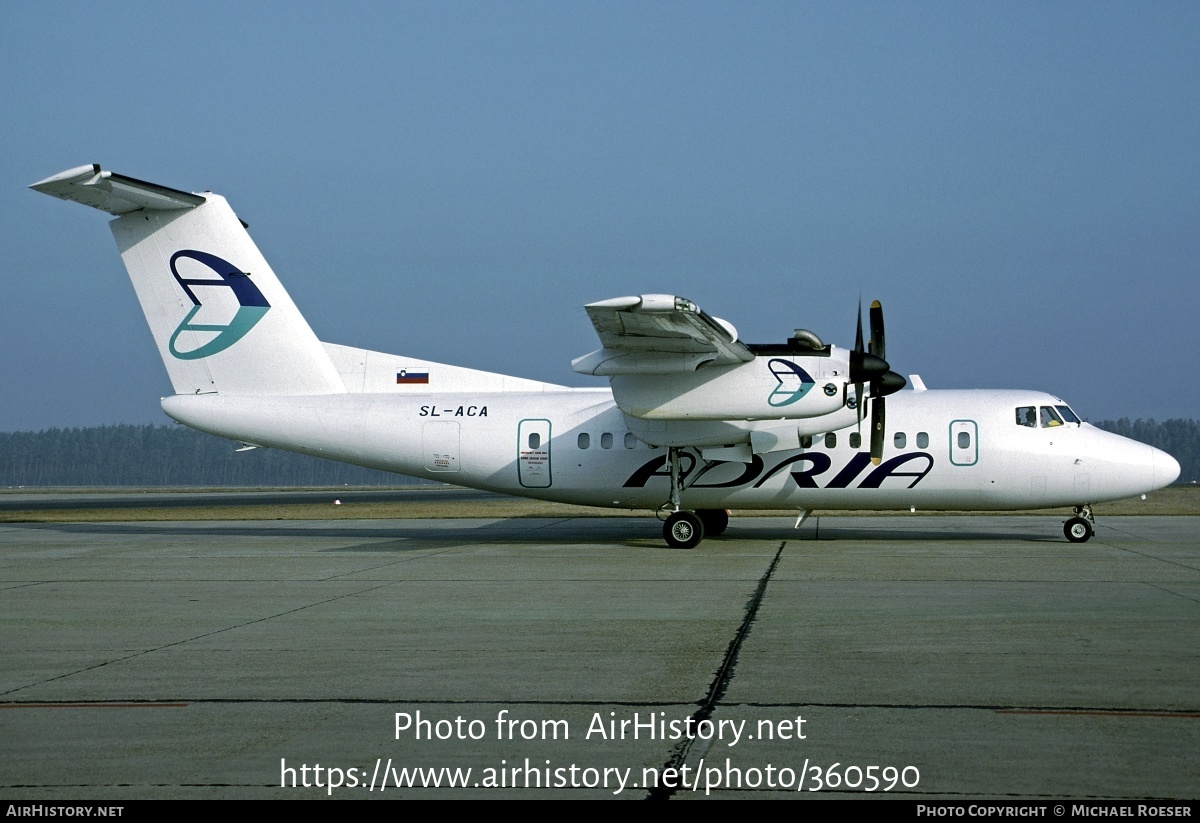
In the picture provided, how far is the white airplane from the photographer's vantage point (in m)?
20.4

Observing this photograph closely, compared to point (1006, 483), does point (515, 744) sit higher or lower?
lower

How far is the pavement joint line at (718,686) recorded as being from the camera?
574 cm

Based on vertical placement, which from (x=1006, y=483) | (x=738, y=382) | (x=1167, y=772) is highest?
(x=738, y=382)

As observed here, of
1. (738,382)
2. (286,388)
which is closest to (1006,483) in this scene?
(738,382)

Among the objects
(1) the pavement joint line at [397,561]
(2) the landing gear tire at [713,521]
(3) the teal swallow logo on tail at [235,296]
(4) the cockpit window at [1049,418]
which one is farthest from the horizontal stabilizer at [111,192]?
(4) the cockpit window at [1049,418]

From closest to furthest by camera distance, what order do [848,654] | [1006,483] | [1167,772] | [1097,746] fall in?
1. [1167,772]
2. [1097,746]
3. [848,654]
4. [1006,483]

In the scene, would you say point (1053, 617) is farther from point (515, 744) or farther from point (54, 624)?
point (54, 624)

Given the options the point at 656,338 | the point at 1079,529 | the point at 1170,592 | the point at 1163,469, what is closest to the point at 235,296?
the point at 656,338

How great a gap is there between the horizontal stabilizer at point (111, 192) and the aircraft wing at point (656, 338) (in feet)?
29.2

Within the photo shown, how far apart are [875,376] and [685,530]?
470 cm

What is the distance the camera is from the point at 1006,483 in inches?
812

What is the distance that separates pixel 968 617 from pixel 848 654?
2.67 m

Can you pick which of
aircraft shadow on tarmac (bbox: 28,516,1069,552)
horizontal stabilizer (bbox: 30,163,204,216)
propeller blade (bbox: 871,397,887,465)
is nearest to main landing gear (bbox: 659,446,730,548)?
aircraft shadow on tarmac (bbox: 28,516,1069,552)

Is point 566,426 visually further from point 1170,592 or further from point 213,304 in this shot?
point 1170,592
